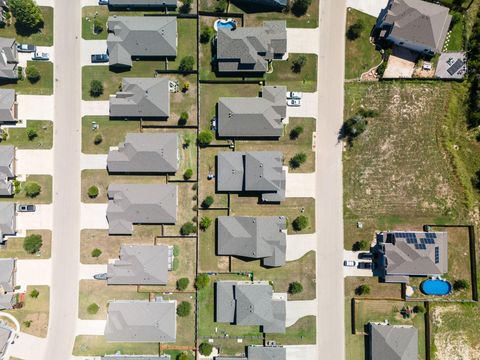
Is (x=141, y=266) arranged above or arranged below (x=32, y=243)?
below

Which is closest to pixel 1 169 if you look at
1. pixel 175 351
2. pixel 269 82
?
pixel 175 351

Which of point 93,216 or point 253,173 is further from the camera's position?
point 93,216

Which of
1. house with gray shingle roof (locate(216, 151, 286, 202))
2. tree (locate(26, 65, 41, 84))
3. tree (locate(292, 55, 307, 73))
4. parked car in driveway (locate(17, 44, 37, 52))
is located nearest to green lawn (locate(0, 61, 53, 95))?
tree (locate(26, 65, 41, 84))

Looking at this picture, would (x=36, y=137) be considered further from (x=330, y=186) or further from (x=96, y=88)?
(x=330, y=186)

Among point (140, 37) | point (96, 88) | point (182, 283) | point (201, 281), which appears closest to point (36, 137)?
point (96, 88)

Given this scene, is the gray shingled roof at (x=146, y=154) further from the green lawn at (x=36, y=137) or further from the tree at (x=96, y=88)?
the green lawn at (x=36, y=137)

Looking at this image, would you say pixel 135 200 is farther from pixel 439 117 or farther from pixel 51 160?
pixel 439 117

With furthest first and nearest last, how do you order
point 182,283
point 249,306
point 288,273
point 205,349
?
point 288,273 < point 182,283 < point 205,349 < point 249,306
